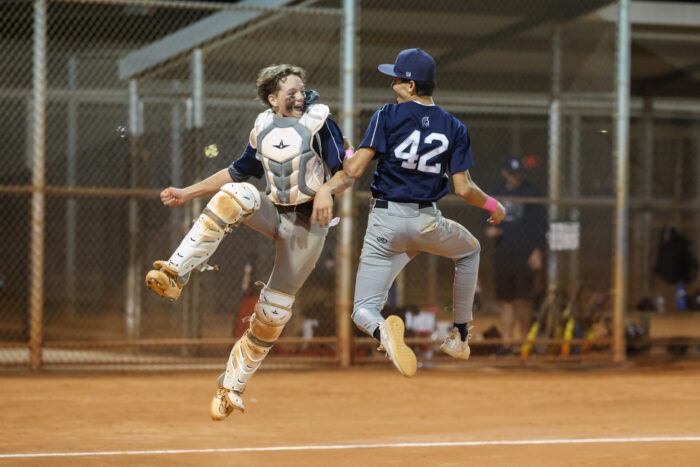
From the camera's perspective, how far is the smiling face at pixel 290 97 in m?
5.85

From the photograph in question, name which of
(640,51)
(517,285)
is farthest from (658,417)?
(640,51)

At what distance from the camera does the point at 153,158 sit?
14.3m

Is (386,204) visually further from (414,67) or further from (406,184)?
(414,67)

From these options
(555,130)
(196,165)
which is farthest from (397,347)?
(555,130)

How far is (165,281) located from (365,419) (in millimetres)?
3707

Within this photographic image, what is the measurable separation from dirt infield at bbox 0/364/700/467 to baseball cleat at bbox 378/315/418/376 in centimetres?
129

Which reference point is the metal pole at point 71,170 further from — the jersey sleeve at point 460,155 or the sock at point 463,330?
the jersey sleeve at point 460,155

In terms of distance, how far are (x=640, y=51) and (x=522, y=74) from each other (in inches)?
81.6

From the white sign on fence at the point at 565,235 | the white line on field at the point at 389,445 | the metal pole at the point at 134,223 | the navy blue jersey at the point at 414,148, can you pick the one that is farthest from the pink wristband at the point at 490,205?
the metal pole at the point at 134,223

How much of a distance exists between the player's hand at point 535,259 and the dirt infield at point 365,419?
1304 mm

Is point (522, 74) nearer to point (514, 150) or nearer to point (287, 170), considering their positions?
point (514, 150)

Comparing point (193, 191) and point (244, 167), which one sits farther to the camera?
point (244, 167)

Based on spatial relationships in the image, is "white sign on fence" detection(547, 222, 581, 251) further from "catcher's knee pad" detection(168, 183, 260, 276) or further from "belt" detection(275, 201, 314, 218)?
"catcher's knee pad" detection(168, 183, 260, 276)

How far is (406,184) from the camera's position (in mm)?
5797
